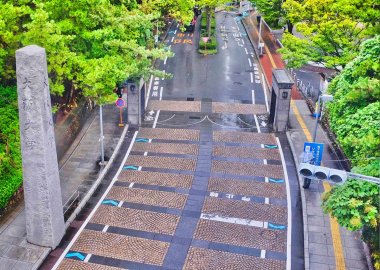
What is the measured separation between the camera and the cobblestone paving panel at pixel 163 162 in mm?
27078

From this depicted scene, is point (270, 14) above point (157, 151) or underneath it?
above

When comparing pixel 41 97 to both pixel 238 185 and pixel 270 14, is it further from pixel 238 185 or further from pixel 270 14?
pixel 270 14

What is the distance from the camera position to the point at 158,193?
24.4 m

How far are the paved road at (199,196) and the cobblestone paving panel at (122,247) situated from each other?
0.14ft

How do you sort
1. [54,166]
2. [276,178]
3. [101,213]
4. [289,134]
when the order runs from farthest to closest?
[289,134] → [276,178] → [101,213] → [54,166]

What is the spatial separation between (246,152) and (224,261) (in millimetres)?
10554

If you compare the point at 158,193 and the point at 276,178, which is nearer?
the point at 158,193

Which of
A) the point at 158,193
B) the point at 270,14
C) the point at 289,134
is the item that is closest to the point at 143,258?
the point at 158,193

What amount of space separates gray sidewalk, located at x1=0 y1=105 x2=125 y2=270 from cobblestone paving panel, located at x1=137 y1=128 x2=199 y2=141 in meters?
1.68

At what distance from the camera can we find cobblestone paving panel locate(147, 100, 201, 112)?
34.9 meters

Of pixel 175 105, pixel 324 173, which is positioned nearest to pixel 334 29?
pixel 175 105

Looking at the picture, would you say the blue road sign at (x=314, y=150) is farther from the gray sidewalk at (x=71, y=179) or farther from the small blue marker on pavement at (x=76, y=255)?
the small blue marker on pavement at (x=76, y=255)

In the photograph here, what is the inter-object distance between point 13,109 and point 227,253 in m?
12.8

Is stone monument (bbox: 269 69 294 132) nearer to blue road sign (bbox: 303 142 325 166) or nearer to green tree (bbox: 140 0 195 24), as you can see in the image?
blue road sign (bbox: 303 142 325 166)
